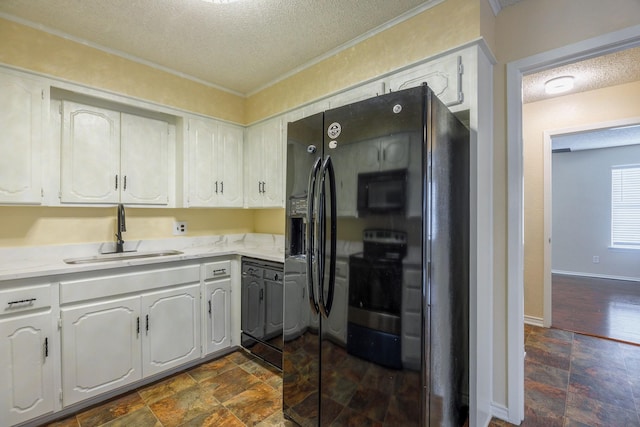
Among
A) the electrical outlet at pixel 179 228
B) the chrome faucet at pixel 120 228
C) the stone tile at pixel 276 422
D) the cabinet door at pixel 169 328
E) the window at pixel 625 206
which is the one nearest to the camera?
the stone tile at pixel 276 422

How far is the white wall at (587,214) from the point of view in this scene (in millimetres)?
5500

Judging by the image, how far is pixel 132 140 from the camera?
8.34 feet

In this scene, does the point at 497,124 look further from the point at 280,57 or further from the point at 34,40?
the point at 34,40

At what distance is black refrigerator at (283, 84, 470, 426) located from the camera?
4.01 feet

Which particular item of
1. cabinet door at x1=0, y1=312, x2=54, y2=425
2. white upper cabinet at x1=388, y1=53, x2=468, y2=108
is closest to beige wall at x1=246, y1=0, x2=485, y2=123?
white upper cabinet at x1=388, y1=53, x2=468, y2=108

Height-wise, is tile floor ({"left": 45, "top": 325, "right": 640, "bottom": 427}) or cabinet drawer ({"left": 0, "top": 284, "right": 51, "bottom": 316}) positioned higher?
cabinet drawer ({"left": 0, "top": 284, "right": 51, "bottom": 316})

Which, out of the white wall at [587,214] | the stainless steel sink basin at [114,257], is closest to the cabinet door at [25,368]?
the stainless steel sink basin at [114,257]

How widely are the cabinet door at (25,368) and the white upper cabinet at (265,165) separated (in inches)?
71.3

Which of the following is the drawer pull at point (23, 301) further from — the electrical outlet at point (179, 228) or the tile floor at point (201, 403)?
the electrical outlet at point (179, 228)

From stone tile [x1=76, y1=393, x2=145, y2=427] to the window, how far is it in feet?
25.5

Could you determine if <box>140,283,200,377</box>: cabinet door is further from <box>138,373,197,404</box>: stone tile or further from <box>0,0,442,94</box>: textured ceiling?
<box>0,0,442,94</box>: textured ceiling

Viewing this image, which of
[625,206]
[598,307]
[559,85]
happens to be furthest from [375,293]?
[625,206]

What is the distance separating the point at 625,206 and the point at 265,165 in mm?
A: 6765

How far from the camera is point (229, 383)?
2.24 m
